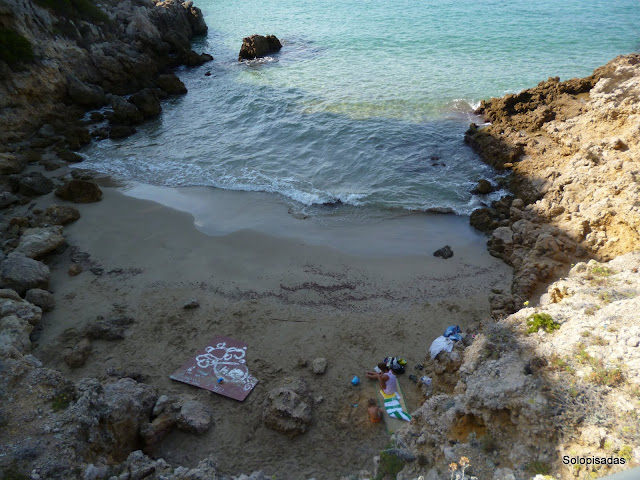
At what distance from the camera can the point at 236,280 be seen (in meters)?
10.2

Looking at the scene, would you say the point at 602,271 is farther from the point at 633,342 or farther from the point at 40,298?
the point at 40,298

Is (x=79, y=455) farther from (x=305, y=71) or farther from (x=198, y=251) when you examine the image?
(x=305, y=71)

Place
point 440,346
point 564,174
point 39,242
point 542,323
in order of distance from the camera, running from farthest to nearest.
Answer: point 564,174
point 39,242
point 440,346
point 542,323

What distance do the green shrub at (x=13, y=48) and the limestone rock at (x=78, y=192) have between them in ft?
28.3

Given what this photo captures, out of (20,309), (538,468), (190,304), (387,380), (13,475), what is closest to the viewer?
(538,468)

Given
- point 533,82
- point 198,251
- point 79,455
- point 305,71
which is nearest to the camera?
point 79,455

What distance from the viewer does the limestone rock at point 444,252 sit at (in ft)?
35.7

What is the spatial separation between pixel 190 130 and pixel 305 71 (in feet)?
33.9

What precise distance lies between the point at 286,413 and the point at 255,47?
29.2 metres

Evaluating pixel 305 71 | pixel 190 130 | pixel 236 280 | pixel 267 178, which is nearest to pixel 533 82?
pixel 305 71

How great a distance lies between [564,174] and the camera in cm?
1147

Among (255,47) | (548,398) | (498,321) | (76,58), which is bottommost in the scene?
(498,321)

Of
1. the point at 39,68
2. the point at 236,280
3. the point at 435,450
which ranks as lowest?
the point at 236,280

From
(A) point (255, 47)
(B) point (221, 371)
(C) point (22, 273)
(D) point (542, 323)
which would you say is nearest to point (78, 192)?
(C) point (22, 273)
